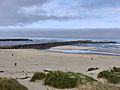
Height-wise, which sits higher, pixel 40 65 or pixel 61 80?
pixel 61 80

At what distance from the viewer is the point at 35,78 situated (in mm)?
12094

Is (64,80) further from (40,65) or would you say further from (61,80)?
(40,65)

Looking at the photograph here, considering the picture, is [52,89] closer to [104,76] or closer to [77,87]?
[77,87]

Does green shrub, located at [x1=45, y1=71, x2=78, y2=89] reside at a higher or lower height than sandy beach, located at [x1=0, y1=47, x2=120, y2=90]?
higher

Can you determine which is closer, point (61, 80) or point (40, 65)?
point (61, 80)

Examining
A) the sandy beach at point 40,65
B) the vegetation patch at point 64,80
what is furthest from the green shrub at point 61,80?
the sandy beach at point 40,65

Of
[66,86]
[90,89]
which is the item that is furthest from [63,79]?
[90,89]

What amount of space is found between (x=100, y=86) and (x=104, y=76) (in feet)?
7.59

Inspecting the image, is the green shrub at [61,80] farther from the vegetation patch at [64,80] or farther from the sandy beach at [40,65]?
the sandy beach at [40,65]

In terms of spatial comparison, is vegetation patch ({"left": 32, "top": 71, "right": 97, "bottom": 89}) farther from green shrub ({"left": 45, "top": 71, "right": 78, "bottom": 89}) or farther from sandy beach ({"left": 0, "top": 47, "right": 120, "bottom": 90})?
sandy beach ({"left": 0, "top": 47, "right": 120, "bottom": 90})

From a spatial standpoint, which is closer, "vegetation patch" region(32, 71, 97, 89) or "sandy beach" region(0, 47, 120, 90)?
"vegetation patch" region(32, 71, 97, 89)

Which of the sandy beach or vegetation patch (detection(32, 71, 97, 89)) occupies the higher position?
vegetation patch (detection(32, 71, 97, 89))

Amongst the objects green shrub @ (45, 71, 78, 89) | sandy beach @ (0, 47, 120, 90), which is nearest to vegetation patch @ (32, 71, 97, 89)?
green shrub @ (45, 71, 78, 89)

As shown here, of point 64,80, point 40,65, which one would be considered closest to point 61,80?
point 64,80
